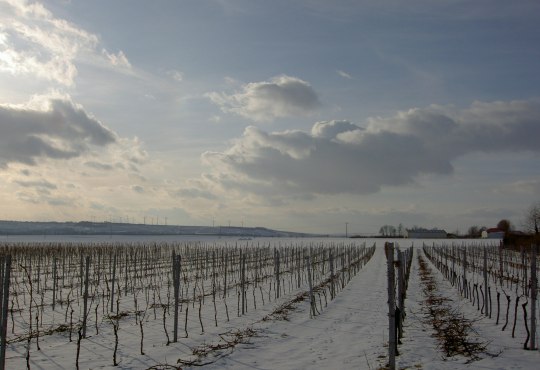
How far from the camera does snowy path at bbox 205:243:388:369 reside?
7.40 meters

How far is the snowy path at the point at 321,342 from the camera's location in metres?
7.40

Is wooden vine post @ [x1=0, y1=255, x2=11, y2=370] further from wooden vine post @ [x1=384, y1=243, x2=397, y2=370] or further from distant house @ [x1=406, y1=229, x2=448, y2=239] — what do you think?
distant house @ [x1=406, y1=229, x2=448, y2=239]

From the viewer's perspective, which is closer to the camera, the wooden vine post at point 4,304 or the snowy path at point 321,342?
the wooden vine post at point 4,304

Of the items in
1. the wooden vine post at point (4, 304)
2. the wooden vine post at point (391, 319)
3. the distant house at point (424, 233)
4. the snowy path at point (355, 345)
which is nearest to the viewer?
the wooden vine post at point (4, 304)

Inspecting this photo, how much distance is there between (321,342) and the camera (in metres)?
8.96

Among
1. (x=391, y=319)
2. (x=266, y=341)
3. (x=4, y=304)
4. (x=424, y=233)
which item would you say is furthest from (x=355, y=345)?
(x=424, y=233)

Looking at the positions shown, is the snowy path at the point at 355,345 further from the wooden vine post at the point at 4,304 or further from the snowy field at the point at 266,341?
the wooden vine post at the point at 4,304

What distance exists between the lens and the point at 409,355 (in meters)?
7.54

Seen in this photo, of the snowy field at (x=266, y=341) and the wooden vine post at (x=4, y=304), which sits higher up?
the wooden vine post at (x=4, y=304)

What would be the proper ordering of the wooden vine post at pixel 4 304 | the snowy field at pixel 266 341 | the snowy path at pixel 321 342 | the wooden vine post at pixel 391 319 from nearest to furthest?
the wooden vine post at pixel 4 304 < the wooden vine post at pixel 391 319 < the snowy field at pixel 266 341 < the snowy path at pixel 321 342

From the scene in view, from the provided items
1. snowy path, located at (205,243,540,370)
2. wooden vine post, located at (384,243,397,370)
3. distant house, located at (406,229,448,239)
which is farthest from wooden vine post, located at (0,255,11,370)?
distant house, located at (406,229,448,239)

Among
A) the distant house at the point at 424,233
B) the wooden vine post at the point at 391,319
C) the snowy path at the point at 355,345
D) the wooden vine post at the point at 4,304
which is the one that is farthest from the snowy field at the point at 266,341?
the distant house at the point at 424,233

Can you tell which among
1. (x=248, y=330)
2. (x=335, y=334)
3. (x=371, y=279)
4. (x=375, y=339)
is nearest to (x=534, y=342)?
(x=375, y=339)

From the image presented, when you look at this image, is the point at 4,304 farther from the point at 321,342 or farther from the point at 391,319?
the point at 321,342
